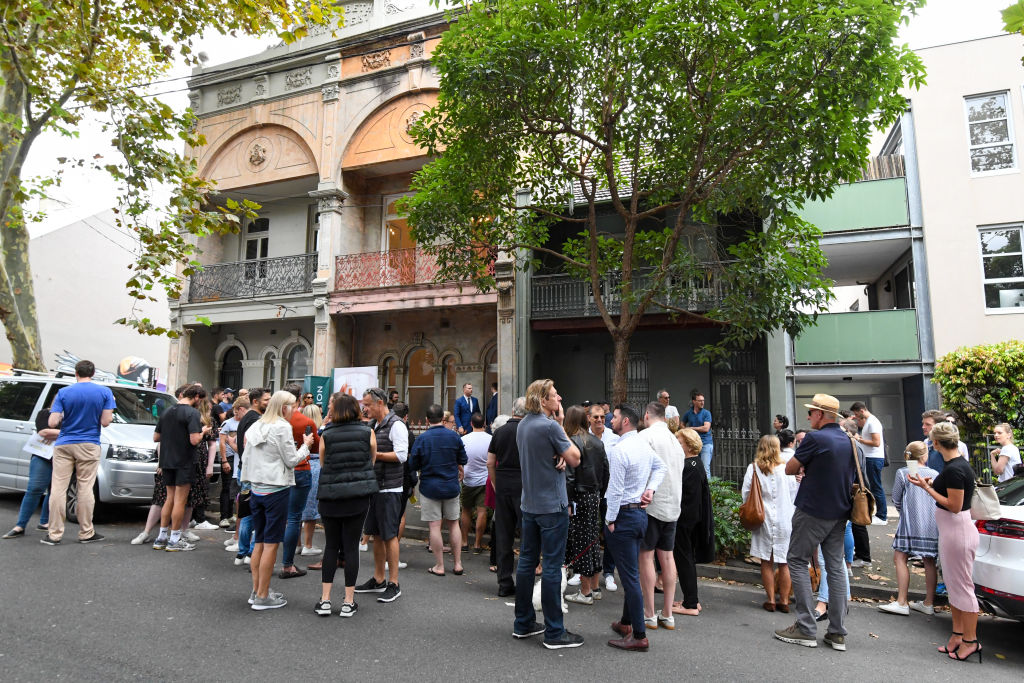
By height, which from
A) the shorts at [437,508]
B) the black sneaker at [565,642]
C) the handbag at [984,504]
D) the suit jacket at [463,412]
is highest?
the suit jacket at [463,412]

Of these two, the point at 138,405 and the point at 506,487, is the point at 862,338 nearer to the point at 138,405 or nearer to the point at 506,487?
the point at 506,487

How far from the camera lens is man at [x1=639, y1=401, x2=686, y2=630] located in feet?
16.8

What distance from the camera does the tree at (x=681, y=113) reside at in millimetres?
7129

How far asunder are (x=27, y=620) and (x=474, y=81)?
7362 millimetres

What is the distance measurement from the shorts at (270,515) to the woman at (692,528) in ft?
11.7

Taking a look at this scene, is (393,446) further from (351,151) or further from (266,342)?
(266,342)

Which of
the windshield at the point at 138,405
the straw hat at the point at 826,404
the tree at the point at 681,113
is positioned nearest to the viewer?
the straw hat at the point at 826,404

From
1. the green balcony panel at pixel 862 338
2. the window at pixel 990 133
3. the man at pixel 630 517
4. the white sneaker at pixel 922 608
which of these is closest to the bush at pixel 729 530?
the white sneaker at pixel 922 608

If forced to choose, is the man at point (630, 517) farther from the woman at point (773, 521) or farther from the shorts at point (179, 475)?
the shorts at point (179, 475)

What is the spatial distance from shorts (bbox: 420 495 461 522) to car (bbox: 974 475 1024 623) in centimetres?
484

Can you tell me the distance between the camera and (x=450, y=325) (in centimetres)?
1658

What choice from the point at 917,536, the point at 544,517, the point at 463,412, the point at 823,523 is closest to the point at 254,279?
the point at 463,412

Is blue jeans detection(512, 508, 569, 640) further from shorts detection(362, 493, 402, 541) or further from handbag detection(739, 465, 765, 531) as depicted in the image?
handbag detection(739, 465, 765, 531)

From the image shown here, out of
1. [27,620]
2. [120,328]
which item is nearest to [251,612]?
[27,620]
